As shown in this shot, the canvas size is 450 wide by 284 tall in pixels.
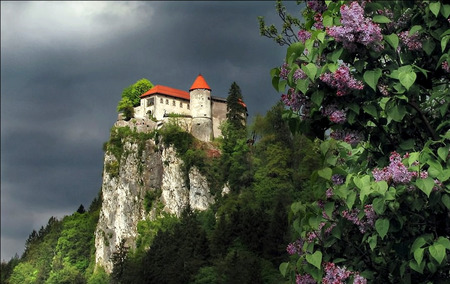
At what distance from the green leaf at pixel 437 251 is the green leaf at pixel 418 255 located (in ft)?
0.31

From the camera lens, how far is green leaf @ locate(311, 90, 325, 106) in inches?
265

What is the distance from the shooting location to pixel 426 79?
7.12 m

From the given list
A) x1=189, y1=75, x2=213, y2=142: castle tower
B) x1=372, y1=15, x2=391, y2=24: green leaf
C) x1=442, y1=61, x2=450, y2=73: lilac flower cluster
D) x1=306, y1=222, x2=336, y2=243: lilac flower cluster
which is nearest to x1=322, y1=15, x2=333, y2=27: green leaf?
x1=372, y1=15, x2=391, y2=24: green leaf

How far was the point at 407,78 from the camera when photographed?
6.45m

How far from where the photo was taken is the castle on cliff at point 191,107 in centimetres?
8694

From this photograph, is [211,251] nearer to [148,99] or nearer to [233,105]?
[233,105]

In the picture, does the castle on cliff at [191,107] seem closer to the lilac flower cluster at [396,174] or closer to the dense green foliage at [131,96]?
the dense green foliage at [131,96]

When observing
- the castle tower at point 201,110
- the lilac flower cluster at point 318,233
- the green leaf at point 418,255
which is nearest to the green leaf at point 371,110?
the lilac flower cluster at point 318,233

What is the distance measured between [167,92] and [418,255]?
87885 mm

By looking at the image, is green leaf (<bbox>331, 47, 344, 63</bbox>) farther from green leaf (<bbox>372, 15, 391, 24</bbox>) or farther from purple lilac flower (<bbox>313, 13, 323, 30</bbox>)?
purple lilac flower (<bbox>313, 13, 323, 30</bbox>)

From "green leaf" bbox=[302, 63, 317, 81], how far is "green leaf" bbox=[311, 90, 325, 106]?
0.28 metres

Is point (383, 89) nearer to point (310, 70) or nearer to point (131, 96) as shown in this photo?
point (310, 70)

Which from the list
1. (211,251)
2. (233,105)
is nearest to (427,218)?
(211,251)

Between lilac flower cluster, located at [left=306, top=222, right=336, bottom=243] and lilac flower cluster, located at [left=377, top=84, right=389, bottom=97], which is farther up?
lilac flower cluster, located at [left=377, top=84, right=389, bottom=97]
